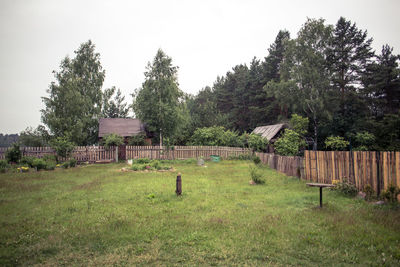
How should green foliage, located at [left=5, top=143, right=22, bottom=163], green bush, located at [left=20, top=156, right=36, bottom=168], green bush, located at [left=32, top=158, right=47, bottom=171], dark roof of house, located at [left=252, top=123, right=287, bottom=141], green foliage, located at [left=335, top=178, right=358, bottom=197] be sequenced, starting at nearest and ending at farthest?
green foliage, located at [left=335, top=178, right=358, bottom=197]
green bush, located at [left=32, top=158, right=47, bottom=171]
green bush, located at [left=20, top=156, right=36, bottom=168]
green foliage, located at [left=5, top=143, right=22, bottom=163]
dark roof of house, located at [left=252, top=123, right=287, bottom=141]

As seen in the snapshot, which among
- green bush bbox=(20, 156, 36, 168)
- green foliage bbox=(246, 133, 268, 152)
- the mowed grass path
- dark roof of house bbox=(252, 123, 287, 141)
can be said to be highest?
dark roof of house bbox=(252, 123, 287, 141)

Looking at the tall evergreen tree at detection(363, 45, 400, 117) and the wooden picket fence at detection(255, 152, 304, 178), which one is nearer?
the wooden picket fence at detection(255, 152, 304, 178)

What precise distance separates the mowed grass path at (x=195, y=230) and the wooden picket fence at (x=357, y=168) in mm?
997

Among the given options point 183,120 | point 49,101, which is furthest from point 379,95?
point 49,101

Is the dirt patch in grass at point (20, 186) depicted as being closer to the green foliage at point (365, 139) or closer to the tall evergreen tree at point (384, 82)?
the green foliage at point (365, 139)

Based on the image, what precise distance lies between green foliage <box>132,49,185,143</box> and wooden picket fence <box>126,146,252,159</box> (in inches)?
200

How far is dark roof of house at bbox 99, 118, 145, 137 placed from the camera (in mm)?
27567

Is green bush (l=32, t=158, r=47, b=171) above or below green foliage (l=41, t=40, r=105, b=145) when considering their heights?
below

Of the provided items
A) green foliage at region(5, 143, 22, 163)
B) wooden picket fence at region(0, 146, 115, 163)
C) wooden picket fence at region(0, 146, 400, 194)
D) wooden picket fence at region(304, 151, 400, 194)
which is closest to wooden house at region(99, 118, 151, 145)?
wooden picket fence at region(0, 146, 115, 163)

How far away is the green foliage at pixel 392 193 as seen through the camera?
6670 millimetres

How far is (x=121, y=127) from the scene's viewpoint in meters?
28.7

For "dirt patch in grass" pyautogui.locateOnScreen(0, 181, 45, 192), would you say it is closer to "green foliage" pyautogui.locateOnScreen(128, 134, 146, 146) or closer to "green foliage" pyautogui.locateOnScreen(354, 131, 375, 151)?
"green foliage" pyautogui.locateOnScreen(128, 134, 146, 146)

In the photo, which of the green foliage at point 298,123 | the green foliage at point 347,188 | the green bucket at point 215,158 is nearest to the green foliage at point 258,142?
the green foliage at point 298,123

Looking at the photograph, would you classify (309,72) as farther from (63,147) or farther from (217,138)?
(63,147)
